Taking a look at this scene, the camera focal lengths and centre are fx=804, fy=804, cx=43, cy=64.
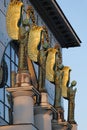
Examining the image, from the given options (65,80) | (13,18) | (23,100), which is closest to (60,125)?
(65,80)

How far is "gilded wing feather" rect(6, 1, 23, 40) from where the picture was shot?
45.2 meters

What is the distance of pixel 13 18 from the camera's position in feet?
150

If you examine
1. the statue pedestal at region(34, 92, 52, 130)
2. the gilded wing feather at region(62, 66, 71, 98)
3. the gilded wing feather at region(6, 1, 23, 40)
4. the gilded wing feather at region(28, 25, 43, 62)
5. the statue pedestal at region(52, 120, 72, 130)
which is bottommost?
the statue pedestal at region(52, 120, 72, 130)

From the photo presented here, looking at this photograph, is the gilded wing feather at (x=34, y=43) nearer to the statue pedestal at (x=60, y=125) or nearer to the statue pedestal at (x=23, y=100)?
the statue pedestal at (x=60, y=125)

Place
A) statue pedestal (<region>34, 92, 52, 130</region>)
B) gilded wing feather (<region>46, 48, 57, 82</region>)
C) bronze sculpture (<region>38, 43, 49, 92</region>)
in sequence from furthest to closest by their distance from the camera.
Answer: gilded wing feather (<region>46, 48, 57, 82</region>) < bronze sculpture (<region>38, 43, 49, 92</region>) < statue pedestal (<region>34, 92, 52, 130</region>)

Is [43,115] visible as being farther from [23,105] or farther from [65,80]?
[65,80]

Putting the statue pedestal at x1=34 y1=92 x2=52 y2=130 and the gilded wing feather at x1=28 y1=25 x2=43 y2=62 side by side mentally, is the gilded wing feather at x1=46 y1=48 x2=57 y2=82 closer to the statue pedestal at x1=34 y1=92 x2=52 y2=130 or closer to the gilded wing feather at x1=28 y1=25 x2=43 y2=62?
the gilded wing feather at x1=28 y1=25 x2=43 y2=62

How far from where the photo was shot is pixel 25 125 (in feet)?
133

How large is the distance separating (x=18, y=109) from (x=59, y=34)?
23990 mm

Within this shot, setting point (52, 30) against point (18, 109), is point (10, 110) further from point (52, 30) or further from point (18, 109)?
point (52, 30)

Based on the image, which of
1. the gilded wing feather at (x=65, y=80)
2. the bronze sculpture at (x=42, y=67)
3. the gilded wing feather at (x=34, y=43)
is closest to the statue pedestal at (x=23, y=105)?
the bronze sculpture at (x=42, y=67)

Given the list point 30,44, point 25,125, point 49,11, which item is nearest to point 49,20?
point 49,11

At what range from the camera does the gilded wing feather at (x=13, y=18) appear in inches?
1779

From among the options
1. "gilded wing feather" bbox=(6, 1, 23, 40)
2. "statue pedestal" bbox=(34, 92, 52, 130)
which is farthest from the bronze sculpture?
"gilded wing feather" bbox=(6, 1, 23, 40)
